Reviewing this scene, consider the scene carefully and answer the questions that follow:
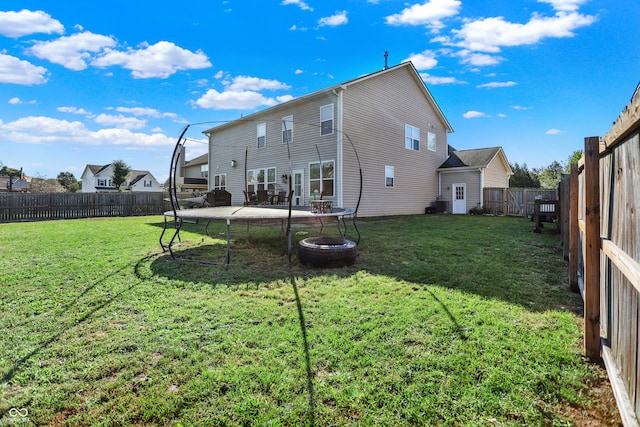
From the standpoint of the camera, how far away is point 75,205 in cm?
1566

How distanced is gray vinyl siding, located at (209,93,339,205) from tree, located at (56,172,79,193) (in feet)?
155

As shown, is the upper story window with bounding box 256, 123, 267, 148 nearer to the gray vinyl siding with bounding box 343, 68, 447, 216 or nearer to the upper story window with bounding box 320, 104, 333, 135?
the upper story window with bounding box 320, 104, 333, 135

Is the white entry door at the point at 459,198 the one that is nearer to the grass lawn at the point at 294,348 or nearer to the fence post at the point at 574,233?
the grass lawn at the point at 294,348

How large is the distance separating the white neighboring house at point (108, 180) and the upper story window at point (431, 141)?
138 feet

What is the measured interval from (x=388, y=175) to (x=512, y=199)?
7168 mm

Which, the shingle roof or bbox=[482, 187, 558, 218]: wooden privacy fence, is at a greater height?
the shingle roof

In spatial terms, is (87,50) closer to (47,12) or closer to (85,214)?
(47,12)

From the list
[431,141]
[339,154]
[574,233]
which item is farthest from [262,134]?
[574,233]

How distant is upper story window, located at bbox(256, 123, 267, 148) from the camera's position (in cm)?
1616

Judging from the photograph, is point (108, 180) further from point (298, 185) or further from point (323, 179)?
point (323, 179)

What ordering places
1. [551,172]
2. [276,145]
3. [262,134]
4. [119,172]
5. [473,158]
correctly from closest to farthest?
1. [276,145]
2. [262,134]
3. [473,158]
4. [551,172]
5. [119,172]

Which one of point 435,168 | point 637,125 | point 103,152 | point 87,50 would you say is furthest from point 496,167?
point 103,152

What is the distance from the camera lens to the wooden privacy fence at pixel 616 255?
1396 millimetres

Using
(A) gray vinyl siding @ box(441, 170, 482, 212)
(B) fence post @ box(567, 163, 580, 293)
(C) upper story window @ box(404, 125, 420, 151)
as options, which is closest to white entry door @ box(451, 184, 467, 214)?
(A) gray vinyl siding @ box(441, 170, 482, 212)
